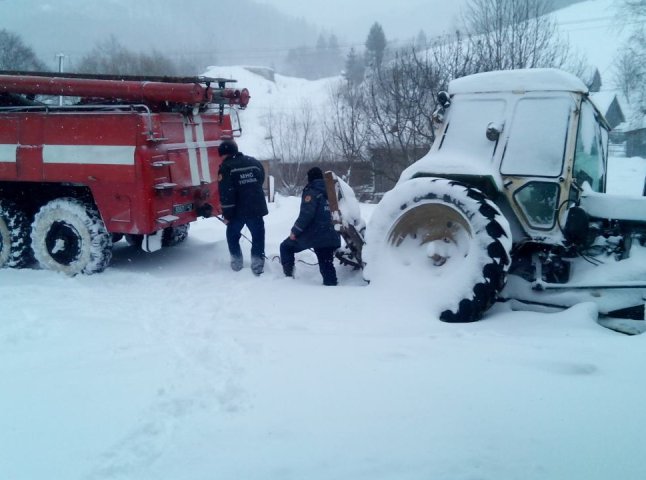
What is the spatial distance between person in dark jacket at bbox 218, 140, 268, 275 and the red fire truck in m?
0.57

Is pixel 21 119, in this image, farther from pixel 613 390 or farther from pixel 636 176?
pixel 636 176

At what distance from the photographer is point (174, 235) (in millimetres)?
7289

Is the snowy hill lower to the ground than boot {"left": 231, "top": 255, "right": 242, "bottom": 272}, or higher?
higher

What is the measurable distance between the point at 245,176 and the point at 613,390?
4465 mm

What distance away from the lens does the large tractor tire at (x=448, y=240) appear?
13.1 ft

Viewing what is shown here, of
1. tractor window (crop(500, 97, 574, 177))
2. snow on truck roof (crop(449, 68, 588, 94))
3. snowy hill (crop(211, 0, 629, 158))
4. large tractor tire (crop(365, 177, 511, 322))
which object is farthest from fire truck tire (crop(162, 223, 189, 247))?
snowy hill (crop(211, 0, 629, 158))

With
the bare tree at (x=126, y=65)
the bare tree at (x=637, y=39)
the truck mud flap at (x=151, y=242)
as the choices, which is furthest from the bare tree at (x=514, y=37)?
the bare tree at (x=126, y=65)

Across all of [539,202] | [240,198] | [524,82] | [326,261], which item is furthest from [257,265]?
[524,82]

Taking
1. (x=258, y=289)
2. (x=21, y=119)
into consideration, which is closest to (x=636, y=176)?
(x=258, y=289)

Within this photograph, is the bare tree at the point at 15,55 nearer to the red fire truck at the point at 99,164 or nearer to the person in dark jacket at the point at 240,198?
the red fire truck at the point at 99,164

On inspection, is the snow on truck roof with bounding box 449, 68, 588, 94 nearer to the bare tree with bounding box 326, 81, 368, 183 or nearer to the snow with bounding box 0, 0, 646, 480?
the snow with bounding box 0, 0, 646, 480

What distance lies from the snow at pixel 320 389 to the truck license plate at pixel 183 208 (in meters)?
1.51

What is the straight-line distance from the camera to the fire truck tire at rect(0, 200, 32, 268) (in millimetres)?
6309

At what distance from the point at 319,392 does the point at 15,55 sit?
39.1 metres
